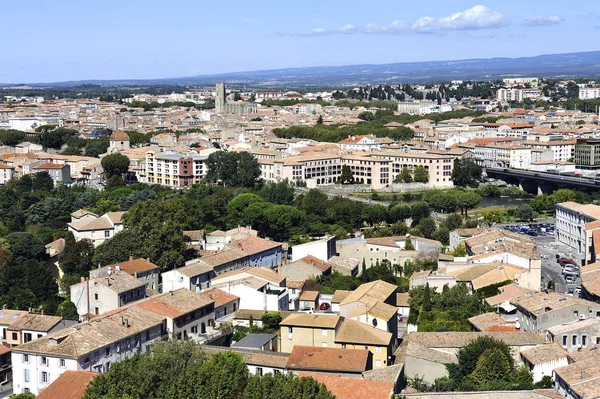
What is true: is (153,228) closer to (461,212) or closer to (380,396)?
(380,396)

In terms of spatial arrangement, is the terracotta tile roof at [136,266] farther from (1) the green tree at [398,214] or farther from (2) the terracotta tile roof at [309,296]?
(1) the green tree at [398,214]

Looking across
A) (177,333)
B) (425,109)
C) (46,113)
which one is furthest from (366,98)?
(177,333)

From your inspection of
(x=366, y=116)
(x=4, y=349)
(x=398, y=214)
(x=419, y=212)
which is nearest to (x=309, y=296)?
(x=4, y=349)

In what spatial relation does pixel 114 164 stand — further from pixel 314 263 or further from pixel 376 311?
pixel 376 311

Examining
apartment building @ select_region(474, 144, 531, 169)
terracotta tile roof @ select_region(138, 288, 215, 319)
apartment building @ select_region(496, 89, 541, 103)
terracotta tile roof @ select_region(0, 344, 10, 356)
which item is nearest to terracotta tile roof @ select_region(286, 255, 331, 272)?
terracotta tile roof @ select_region(138, 288, 215, 319)

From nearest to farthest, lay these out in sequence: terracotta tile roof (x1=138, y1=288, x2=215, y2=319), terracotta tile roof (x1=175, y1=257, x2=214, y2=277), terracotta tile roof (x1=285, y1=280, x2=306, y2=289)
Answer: terracotta tile roof (x1=138, y1=288, x2=215, y2=319), terracotta tile roof (x1=285, y1=280, x2=306, y2=289), terracotta tile roof (x1=175, y1=257, x2=214, y2=277)

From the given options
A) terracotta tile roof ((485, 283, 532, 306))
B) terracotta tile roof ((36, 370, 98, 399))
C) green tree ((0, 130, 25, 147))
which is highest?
green tree ((0, 130, 25, 147))

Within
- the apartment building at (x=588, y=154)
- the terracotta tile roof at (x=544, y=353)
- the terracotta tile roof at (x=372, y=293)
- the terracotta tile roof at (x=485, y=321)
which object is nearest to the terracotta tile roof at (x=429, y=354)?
the terracotta tile roof at (x=544, y=353)

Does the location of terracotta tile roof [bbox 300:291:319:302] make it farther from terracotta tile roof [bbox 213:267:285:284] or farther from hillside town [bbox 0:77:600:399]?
terracotta tile roof [bbox 213:267:285:284]
